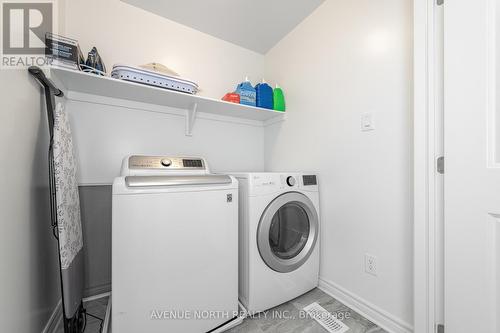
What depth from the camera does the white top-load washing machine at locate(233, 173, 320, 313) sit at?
1311mm

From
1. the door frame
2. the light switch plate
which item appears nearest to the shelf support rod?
the light switch plate

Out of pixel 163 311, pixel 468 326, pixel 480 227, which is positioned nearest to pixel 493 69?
pixel 480 227

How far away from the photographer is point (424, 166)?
102 centimetres

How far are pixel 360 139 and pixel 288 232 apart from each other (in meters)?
0.84

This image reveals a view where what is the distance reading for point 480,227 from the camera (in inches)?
32.9

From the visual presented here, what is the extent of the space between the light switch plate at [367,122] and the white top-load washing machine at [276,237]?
49cm

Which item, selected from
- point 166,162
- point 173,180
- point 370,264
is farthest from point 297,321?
point 166,162

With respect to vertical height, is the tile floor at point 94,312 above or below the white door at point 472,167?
below

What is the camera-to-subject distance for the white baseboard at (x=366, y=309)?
116 cm

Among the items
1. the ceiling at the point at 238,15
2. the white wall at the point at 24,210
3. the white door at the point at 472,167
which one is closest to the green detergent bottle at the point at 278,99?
the ceiling at the point at 238,15

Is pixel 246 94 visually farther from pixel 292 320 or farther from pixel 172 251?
pixel 292 320

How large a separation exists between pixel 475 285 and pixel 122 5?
2.77m

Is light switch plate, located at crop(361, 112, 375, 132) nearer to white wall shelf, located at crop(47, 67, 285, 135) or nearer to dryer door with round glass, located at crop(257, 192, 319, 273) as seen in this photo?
dryer door with round glass, located at crop(257, 192, 319, 273)

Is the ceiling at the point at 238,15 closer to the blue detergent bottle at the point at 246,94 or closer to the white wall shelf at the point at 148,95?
the blue detergent bottle at the point at 246,94
